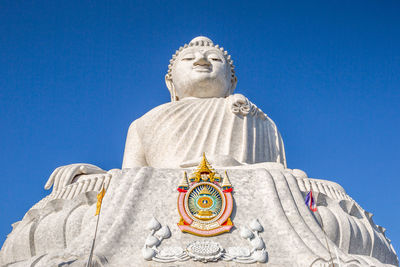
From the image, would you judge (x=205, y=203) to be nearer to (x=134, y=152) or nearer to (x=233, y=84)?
(x=134, y=152)

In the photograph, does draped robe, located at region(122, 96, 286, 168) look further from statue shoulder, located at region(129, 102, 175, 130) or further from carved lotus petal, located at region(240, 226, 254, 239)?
carved lotus petal, located at region(240, 226, 254, 239)

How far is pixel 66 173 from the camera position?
24.6ft

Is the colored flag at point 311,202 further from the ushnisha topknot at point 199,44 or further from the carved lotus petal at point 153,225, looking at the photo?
the ushnisha topknot at point 199,44

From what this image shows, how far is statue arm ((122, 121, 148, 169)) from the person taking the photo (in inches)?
350

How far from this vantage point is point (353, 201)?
6746 mm

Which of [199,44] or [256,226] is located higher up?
[199,44]

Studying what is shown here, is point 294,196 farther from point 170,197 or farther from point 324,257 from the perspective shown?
point 170,197

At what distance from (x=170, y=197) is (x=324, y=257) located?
195cm

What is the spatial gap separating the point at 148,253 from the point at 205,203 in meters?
0.96

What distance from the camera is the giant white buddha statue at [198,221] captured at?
16.9ft

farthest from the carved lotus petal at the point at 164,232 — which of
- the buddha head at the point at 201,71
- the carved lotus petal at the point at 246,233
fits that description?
the buddha head at the point at 201,71

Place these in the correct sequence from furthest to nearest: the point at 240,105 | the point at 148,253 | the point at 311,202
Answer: the point at 240,105 < the point at 311,202 < the point at 148,253

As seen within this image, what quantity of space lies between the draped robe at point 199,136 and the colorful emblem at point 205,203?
1925 millimetres

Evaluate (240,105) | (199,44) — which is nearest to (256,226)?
(240,105)
